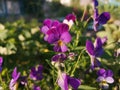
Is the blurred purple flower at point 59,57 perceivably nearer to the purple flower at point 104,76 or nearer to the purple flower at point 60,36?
the purple flower at point 60,36

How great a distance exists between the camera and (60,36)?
5.00 feet

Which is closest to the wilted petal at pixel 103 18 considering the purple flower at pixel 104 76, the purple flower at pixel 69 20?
the purple flower at pixel 69 20

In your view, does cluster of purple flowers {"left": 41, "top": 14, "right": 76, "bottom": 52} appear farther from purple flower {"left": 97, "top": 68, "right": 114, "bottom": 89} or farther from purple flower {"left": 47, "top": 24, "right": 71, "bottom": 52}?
purple flower {"left": 97, "top": 68, "right": 114, "bottom": 89}

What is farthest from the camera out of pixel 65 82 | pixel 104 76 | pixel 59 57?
pixel 104 76

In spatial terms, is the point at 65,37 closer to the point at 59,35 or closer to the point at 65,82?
the point at 59,35

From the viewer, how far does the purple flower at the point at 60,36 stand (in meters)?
1.51

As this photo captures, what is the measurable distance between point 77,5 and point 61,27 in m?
20.1

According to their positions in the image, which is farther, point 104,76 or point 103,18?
point 104,76

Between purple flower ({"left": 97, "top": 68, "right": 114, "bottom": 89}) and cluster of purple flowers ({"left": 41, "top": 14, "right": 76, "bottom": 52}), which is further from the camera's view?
purple flower ({"left": 97, "top": 68, "right": 114, "bottom": 89})

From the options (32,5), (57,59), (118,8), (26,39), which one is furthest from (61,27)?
(32,5)

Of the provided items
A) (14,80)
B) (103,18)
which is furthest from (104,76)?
(14,80)

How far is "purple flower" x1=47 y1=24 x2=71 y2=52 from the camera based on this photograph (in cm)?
151

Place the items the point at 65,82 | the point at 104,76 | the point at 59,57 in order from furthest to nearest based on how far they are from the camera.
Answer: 1. the point at 104,76
2. the point at 59,57
3. the point at 65,82

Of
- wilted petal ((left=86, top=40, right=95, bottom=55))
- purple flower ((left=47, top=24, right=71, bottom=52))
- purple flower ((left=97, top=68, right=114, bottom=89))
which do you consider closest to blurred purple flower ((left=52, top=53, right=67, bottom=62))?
purple flower ((left=47, top=24, right=71, bottom=52))
